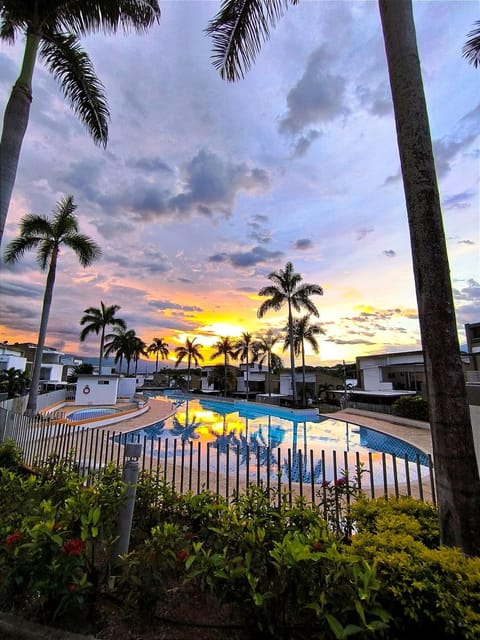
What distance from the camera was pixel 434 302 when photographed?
2609 millimetres

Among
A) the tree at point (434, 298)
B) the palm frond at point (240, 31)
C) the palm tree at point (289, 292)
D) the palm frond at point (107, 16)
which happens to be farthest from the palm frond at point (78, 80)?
the palm tree at point (289, 292)

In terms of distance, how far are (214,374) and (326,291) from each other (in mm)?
26408

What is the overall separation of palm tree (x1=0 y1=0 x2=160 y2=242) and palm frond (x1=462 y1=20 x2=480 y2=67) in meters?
8.02

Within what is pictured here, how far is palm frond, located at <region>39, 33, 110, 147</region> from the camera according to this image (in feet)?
23.6

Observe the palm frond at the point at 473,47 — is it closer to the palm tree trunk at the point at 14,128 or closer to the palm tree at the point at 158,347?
the palm tree trunk at the point at 14,128

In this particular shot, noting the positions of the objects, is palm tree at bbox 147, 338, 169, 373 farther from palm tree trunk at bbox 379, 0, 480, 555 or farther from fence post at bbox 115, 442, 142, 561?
palm tree trunk at bbox 379, 0, 480, 555

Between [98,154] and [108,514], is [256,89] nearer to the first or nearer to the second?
[98,154]

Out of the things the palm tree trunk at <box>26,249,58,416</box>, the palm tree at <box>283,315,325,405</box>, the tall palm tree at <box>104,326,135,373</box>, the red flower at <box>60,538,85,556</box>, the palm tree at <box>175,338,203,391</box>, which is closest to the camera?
the red flower at <box>60,538,85,556</box>

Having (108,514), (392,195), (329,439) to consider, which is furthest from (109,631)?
(329,439)

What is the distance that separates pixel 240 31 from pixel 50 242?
46.6 feet

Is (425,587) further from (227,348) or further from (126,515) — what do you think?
(227,348)

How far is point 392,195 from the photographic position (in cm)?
820

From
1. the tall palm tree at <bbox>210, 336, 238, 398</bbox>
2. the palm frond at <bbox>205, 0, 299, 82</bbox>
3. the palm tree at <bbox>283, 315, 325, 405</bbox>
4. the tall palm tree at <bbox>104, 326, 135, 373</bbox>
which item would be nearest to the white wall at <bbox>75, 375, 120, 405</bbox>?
the palm tree at <bbox>283, 315, 325, 405</bbox>

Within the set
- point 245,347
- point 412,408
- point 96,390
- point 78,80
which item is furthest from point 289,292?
point 78,80
